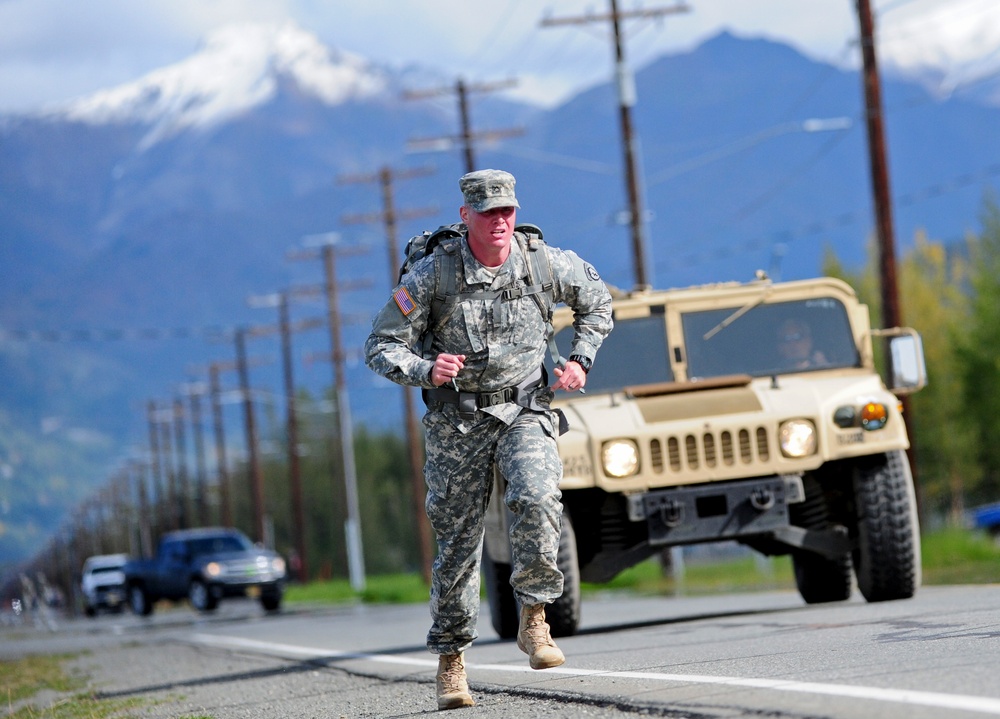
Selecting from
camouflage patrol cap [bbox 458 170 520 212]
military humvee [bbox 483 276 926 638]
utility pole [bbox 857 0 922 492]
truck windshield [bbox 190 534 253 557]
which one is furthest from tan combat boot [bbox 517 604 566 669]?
truck windshield [bbox 190 534 253 557]

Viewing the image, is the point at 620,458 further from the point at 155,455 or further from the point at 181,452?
the point at 155,455

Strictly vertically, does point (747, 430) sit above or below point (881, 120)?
below

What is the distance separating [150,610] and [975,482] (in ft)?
131

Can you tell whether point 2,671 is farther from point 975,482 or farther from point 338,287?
point 975,482

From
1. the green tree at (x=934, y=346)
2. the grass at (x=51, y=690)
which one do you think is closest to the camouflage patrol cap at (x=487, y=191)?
the grass at (x=51, y=690)

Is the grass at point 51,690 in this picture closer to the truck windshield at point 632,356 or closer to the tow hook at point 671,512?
the tow hook at point 671,512

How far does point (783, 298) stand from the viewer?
11.9m

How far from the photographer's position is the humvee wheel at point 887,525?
10.6m

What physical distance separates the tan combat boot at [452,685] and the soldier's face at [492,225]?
1631mm

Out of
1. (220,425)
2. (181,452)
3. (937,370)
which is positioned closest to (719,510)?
(937,370)

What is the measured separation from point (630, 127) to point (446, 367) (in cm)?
2578

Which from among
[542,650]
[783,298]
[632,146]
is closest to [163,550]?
[632,146]

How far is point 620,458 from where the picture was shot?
10.6 m

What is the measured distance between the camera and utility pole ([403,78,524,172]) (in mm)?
38000
